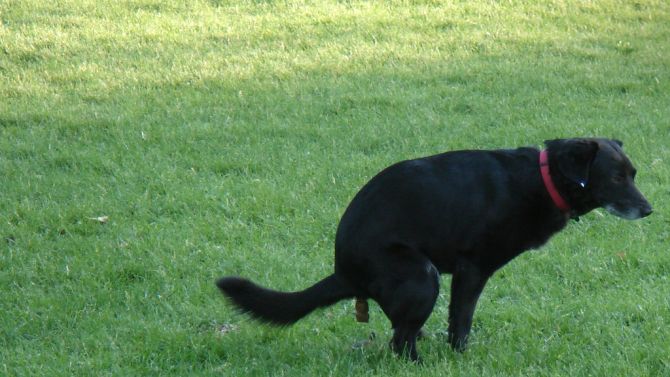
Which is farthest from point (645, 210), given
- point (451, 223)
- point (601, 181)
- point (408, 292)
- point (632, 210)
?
point (408, 292)

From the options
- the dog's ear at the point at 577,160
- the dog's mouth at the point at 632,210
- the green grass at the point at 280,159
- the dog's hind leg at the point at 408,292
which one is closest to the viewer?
the dog's hind leg at the point at 408,292

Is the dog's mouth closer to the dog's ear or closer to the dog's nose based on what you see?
the dog's nose

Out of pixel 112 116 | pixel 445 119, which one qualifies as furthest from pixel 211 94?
pixel 445 119

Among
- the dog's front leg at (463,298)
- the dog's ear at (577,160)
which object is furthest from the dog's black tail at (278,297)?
the dog's ear at (577,160)

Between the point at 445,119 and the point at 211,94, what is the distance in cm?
267

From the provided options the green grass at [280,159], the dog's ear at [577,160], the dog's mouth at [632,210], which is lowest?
the green grass at [280,159]

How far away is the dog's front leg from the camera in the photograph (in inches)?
207

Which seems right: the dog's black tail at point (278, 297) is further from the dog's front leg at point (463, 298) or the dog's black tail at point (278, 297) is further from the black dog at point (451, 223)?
the dog's front leg at point (463, 298)

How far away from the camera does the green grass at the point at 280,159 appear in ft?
18.1

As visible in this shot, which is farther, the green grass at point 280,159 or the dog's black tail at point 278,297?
the green grass at point 280,159

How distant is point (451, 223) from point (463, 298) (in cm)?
42

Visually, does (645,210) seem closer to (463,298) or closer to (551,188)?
(551,188)

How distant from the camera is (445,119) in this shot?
975 centimetres

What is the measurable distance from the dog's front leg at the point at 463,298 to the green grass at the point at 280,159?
0.38ft
